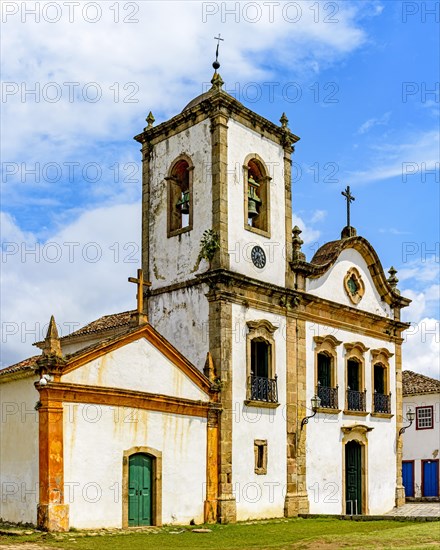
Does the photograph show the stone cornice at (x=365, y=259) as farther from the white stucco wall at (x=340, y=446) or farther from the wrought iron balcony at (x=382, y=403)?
the wrought iron balcony at (x=382, y=403)

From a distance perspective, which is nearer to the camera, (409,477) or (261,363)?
(261,363)

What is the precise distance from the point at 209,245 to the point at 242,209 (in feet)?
5.47

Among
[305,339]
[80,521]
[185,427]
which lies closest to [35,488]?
[80,521]

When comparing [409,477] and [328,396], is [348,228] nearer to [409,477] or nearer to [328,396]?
[328,396]

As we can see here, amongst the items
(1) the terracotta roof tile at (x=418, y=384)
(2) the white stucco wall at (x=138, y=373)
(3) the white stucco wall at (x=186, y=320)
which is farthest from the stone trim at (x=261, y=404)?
(1) the terracotta roof tile at (x=418, y=384)

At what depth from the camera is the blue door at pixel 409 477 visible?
3612cm

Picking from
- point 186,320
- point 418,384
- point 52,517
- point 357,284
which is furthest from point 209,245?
point 418,384

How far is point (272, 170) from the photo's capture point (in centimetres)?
2372

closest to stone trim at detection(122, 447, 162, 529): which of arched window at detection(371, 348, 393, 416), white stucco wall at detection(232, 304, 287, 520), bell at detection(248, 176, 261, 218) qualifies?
white stucco wall at detection(232, 304, 287, 520)

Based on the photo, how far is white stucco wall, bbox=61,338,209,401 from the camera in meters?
17.5

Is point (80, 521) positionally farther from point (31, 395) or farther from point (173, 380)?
point (173, 380)

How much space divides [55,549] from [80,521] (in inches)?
111

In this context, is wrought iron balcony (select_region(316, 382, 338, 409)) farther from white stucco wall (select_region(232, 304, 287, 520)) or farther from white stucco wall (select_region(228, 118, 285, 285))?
white stucco wall (select_region(228, 118, 285, 285))

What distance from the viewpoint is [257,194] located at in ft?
77.0
